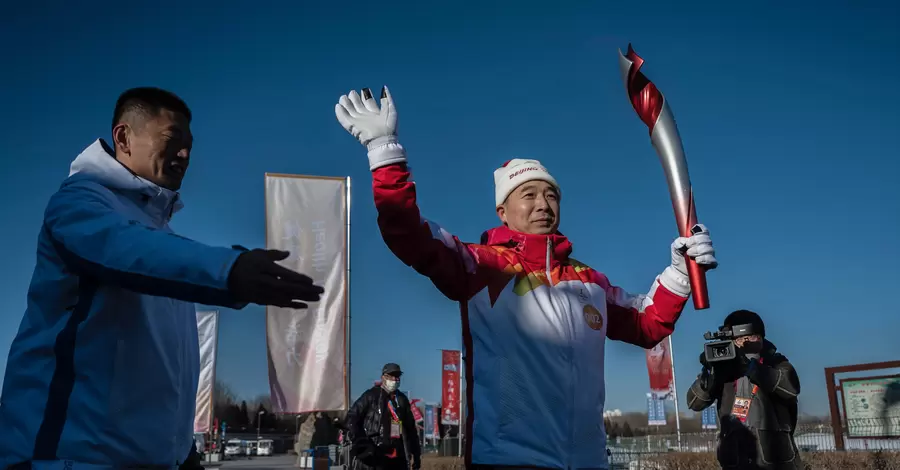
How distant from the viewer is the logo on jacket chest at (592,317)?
3.28 m

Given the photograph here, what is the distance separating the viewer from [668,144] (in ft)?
12.4

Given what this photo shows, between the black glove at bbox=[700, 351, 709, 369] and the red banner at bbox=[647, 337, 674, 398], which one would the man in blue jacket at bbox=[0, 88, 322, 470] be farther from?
the red banner at bbox=[647, 337, 674, 398]

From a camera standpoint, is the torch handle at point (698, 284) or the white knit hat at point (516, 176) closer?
the torch handle at point (698, 284)

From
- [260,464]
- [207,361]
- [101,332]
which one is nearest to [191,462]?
[101,332]

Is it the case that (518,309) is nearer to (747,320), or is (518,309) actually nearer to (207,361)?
(747,320)

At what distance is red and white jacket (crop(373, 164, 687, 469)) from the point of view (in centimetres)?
291

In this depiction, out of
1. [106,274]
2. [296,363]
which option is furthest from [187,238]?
[296,363]

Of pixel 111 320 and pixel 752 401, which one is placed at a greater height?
pixel 111 320

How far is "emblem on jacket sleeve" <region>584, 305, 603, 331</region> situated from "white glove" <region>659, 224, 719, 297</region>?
0.55m

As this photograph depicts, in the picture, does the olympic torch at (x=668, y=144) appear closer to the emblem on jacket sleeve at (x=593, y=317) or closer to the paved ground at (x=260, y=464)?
the emblem on jacket sleeve at (x=593, y=317)

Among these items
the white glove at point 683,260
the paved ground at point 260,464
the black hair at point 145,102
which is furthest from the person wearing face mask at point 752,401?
the paved ground at point 260,464

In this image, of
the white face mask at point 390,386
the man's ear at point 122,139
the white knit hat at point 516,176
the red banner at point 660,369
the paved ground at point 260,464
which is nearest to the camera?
the man's ear at point 122,139

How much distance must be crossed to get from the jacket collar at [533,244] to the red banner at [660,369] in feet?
67.6

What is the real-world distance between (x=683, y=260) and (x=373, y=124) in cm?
183
